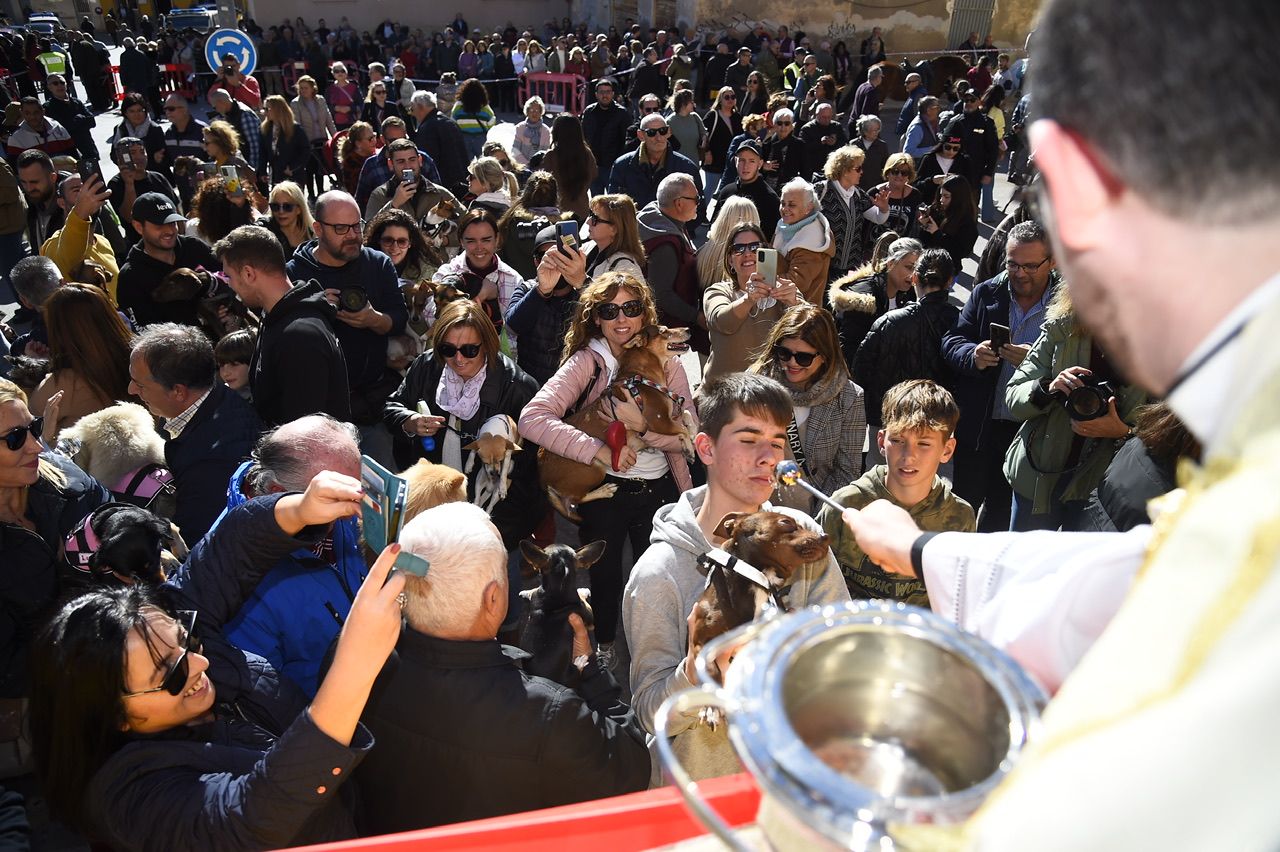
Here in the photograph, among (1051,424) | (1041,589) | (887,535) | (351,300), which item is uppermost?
(1041,589)

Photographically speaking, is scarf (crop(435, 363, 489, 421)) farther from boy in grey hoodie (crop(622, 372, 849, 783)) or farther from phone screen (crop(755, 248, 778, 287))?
phone screen (crop(755, 248, 778, 287))

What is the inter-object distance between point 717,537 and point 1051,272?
283 centimetres

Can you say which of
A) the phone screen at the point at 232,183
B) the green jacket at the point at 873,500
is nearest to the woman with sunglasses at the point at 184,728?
the green jacket at the point at 873,500

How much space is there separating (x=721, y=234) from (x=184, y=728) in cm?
408

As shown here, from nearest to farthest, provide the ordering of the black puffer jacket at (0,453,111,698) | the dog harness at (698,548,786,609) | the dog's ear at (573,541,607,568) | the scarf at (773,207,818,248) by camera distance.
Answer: the dog harness at (698,548,786,609), the black puffer jacket at (0,453,111,698), the dog's ear at (573,541,607,568), the scarf at (773,207,818,248)

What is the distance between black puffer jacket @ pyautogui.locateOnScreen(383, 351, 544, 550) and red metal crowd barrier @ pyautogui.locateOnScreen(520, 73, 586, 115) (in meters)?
12.0

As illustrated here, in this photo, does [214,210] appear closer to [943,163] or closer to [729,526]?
[729,526]

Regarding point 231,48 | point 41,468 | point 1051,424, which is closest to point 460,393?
point 41,468

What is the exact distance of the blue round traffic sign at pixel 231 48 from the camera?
34.9 feet

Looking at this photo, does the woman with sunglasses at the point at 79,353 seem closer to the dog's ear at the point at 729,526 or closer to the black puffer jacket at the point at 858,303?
the dog's ear at the point at 729,526

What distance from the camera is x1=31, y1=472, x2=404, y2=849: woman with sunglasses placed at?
67.2 inches

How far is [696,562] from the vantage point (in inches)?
94.0

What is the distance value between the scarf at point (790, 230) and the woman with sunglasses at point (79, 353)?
3747 millimetres

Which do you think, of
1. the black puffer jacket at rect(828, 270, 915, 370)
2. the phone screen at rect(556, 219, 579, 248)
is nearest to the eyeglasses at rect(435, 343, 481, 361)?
the phone screen at rect(556, 219, 579, 248)
